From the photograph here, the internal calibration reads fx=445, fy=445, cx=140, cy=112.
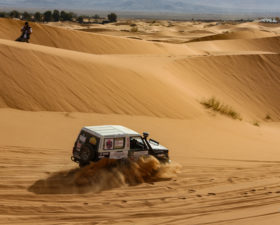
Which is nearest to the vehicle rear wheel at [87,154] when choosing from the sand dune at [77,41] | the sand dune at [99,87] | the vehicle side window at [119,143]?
the vehicle side window at [119,143]

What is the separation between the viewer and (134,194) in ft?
30.7

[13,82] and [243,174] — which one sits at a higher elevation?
[13,82]

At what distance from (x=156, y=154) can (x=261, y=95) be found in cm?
1782

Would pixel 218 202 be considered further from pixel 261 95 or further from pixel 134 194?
pixel 261 95

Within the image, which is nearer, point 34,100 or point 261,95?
point 34,100

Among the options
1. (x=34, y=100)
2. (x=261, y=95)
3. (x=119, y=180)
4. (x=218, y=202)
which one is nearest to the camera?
(x=218, y=202)

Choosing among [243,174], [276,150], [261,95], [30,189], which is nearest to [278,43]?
[261,95]

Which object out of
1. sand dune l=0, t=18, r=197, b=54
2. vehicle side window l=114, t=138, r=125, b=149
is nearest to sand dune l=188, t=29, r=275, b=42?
sand dune l=0, t=18, r=197, b=54

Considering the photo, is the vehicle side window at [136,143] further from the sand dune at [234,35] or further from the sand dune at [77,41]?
the sand dune at [234,35]

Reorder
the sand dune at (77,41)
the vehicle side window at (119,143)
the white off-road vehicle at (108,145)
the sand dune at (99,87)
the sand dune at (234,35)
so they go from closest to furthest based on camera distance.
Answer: the white off-road vehicle at (108,145), the vehicle side window at (119,143), the sand dune at (99,87), the sand dune at (77,41), the sand dune at (234,35)

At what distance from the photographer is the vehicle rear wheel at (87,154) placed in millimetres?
9828

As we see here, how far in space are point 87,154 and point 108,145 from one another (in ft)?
1.69

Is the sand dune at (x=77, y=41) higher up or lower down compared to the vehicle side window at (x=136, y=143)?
higher up

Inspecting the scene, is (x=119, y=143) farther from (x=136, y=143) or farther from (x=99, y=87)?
(x=99, y=87)
